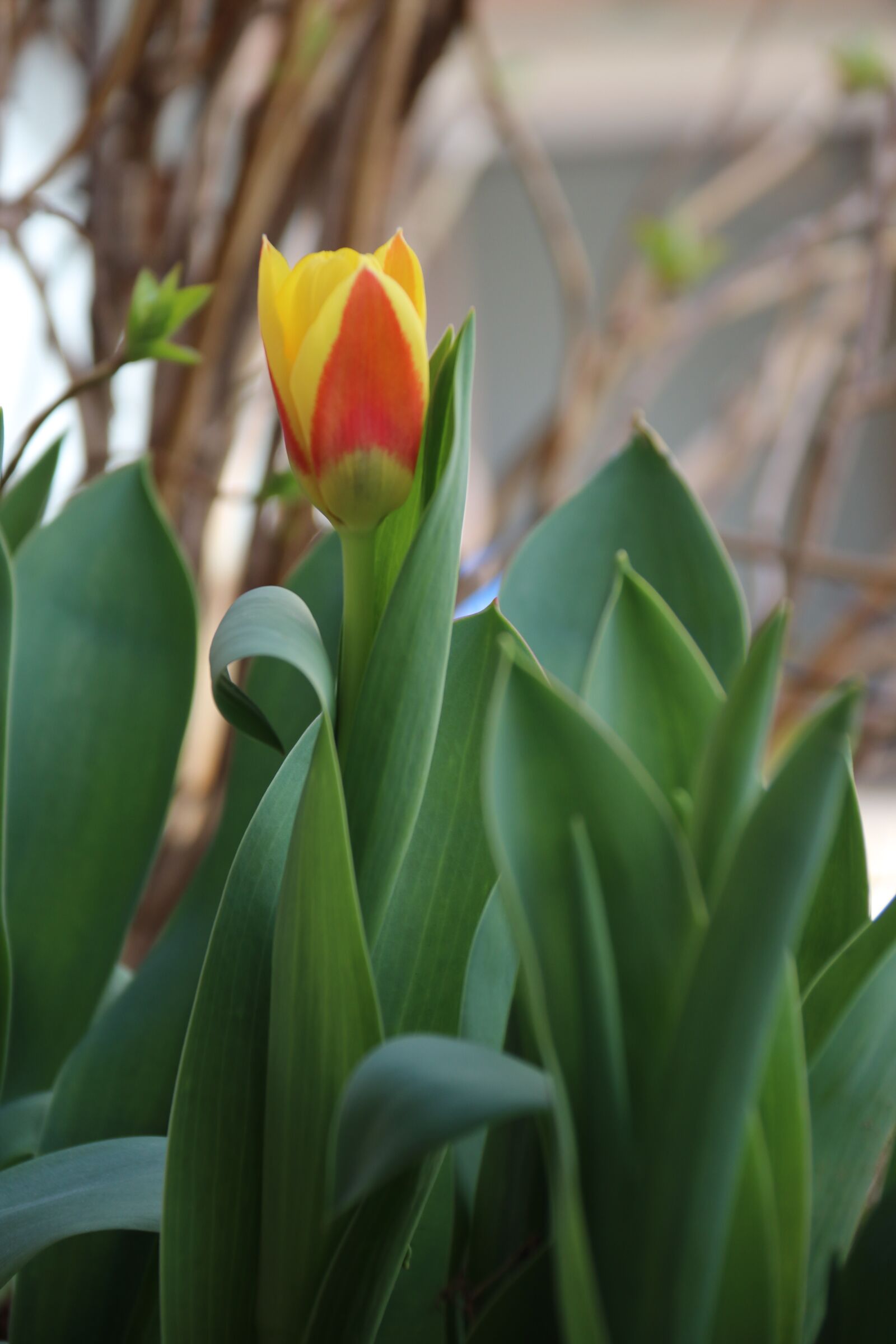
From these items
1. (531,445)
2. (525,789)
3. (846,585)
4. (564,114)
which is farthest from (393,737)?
(564,114)

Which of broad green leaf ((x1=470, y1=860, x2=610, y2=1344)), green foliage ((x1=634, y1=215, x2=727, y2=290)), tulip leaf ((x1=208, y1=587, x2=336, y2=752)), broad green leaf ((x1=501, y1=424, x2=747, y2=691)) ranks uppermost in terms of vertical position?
green foliage ((x1=634, y1=215, x2=727, y2=290))

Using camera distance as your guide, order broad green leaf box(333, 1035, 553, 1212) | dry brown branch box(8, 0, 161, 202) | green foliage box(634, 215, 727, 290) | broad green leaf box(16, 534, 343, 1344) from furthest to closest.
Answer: green foliage box(634, 215, 727, 290) < dry brown branch box(8, 0, 161, 202) < broad green leaf box(16, 534, 343, 1344) < broad green leaf box(333, 1035, 553, 1212)

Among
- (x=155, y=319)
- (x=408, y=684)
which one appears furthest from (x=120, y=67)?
(x=408, y=684)

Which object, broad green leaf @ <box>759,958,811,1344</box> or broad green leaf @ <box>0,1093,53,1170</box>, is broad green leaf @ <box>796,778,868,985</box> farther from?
broad green leaf @ <box>0,1093,53,1170</box>

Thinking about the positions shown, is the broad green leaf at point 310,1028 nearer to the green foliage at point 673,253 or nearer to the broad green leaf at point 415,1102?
the broad green leaf at point 415,1102

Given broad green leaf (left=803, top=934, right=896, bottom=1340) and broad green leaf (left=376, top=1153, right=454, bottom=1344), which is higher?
broad green leaf (left=803, top=934, right=896, bottom=1340)

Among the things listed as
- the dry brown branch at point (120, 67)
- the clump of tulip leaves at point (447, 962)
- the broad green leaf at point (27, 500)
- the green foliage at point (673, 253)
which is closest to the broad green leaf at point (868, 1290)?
the clump of tulip leaves at point (447, 962)

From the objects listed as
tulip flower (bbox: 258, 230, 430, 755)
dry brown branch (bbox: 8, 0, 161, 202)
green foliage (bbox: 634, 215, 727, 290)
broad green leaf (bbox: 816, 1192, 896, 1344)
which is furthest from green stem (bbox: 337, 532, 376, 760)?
green foliage (bbox: 634, 215, 727, 290)
